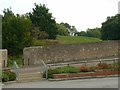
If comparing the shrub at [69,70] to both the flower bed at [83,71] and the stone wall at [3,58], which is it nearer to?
the flower bed at [83,71]

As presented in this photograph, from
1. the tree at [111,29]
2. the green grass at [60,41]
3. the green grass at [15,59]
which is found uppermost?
the tree at [111,29]

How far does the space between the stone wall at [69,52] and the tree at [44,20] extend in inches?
528

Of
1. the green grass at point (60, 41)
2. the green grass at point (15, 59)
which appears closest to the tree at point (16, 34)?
the green grass at point (15, 59)

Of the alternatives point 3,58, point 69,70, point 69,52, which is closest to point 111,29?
point 69,52

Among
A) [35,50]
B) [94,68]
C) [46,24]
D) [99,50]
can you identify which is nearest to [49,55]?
[35,50]

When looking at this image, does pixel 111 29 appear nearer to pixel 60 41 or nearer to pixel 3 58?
pixel 60 41

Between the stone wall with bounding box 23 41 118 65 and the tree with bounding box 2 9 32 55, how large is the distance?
492cm

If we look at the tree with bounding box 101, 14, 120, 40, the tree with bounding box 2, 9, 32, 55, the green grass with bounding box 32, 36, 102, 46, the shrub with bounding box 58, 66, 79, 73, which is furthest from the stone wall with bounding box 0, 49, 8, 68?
the tree with bounding box 101, 14, 120, 40

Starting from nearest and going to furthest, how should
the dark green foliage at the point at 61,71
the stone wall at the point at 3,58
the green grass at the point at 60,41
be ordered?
1. the dark green foliage at the point at 61,71
2. the stone wall at the point at 3,58
3. the green grass at the point at 60,41

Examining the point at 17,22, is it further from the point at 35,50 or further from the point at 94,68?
the point at 94,68

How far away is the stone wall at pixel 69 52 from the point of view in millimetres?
32969

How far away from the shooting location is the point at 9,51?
38125mm

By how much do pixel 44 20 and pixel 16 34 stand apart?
1139 centimetres

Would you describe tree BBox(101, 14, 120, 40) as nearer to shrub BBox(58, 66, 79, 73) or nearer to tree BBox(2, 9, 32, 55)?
tree BBox(2, 9, 32, 55)
